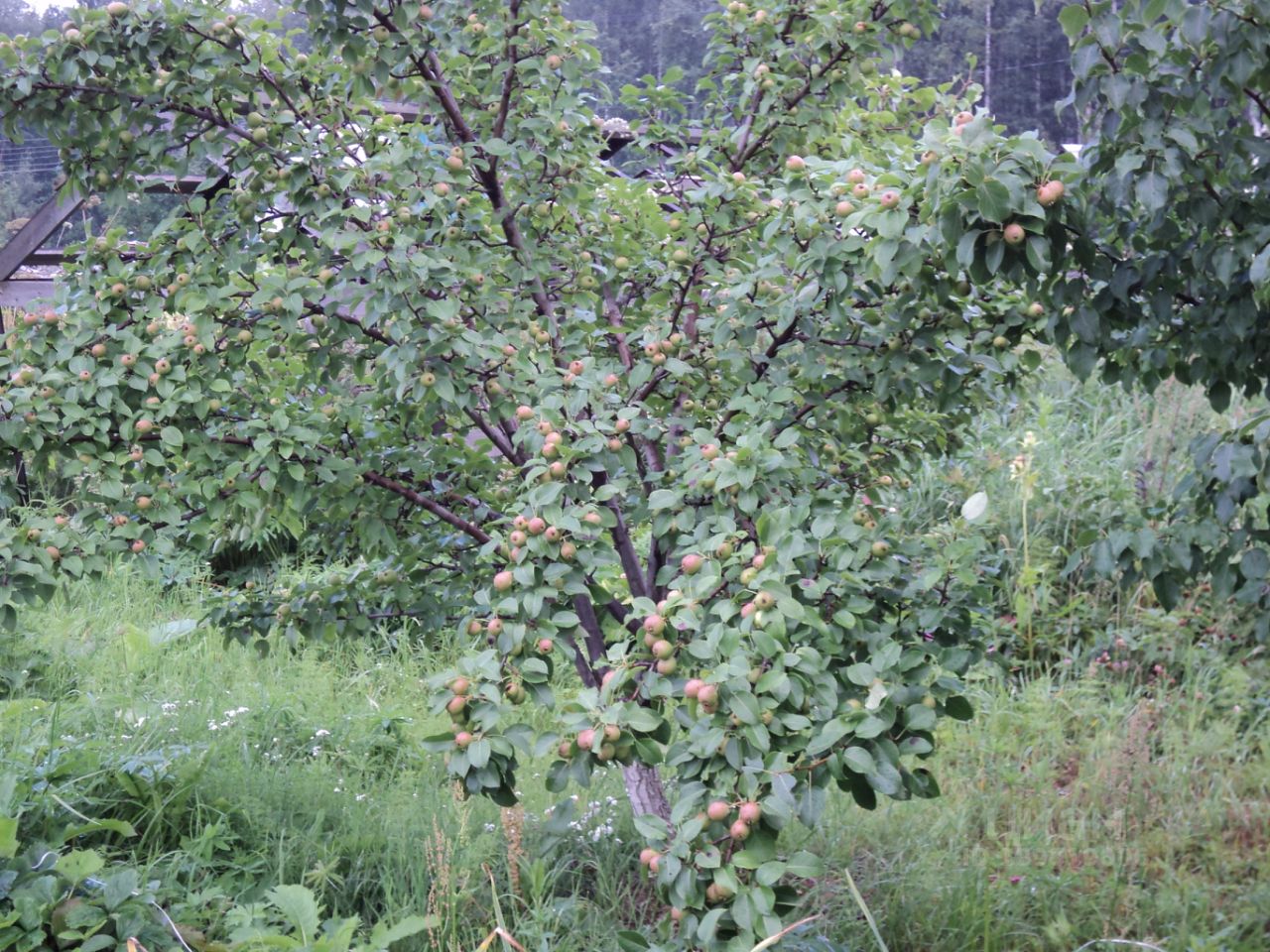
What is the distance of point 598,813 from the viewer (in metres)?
3.33

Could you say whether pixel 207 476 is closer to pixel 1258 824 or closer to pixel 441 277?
pixel 441 277

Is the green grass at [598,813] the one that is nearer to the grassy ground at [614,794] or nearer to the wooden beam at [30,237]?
the grassy ground at [614,794]

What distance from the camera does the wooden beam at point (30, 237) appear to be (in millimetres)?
6242

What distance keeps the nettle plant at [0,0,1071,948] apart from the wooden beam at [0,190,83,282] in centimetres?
405

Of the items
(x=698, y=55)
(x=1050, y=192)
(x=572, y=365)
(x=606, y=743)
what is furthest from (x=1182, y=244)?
(x=698, y=55)

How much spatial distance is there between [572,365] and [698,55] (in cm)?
444

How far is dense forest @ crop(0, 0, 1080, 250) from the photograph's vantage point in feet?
16.0

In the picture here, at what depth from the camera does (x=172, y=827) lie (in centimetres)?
302

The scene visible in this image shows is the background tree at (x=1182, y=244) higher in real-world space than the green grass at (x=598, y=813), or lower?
higher

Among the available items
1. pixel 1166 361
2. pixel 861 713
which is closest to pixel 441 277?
pixel 861 713

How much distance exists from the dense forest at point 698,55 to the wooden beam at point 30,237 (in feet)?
0.35

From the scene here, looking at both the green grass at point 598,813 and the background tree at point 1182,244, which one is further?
the green grass at point 598,813

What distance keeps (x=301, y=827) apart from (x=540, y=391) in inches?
63.2

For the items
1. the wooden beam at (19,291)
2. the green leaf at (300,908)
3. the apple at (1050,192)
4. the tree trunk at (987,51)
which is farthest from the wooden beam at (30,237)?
the tree trunk at (987,51)
